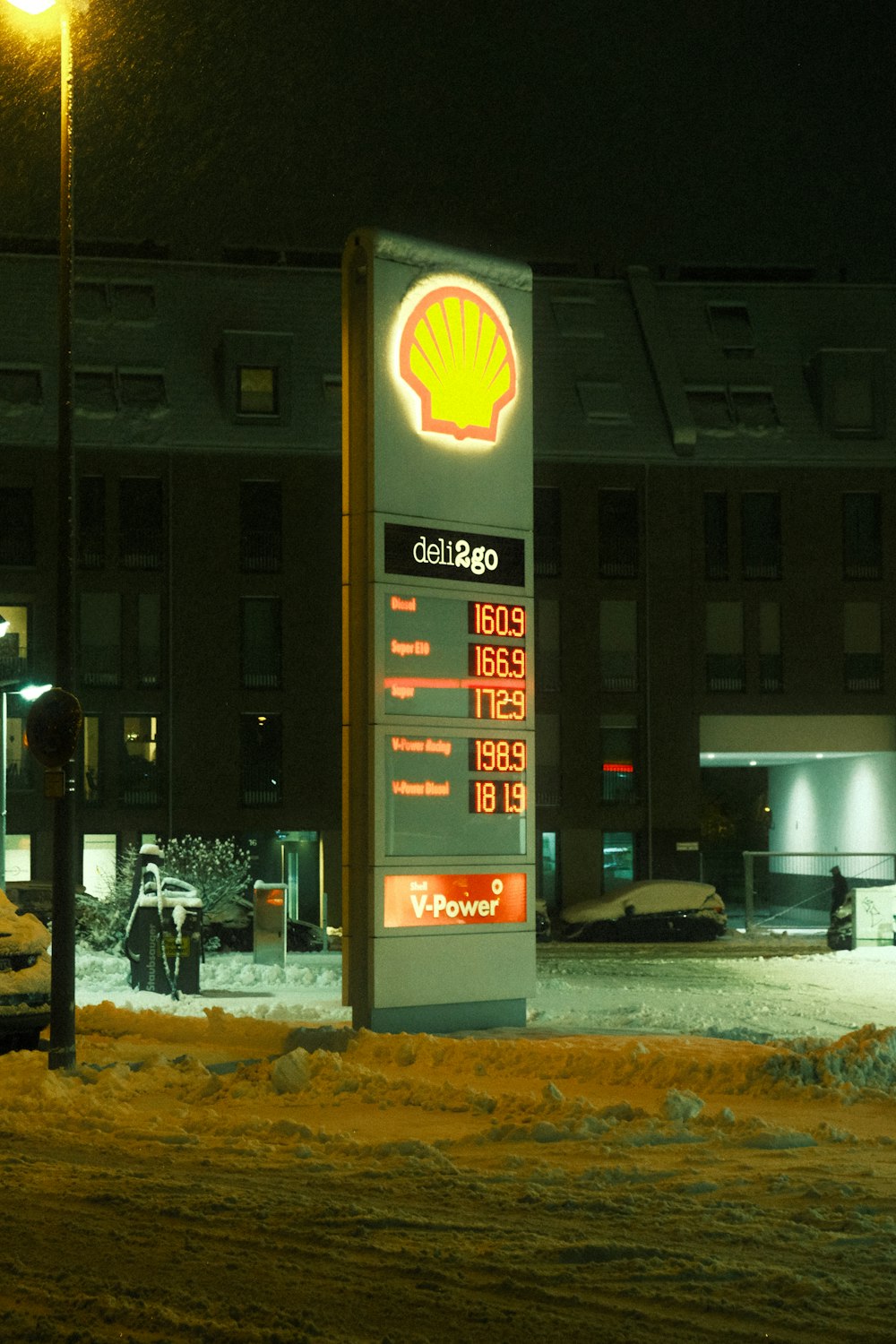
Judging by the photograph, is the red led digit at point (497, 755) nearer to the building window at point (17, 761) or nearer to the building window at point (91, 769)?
the building window at point (91, 769)

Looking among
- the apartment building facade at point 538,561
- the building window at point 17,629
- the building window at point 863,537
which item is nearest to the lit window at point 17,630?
the building window at point 17,629

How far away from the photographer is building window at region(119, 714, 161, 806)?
1764 inches

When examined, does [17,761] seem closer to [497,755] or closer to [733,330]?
[733,330]

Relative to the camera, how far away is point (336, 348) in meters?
47.2

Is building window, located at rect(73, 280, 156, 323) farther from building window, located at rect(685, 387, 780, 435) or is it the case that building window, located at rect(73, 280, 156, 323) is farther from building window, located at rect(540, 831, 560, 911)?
building window, located at rect(540, 831, 560, 911)

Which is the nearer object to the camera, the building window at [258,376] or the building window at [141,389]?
the building window at [141,389]

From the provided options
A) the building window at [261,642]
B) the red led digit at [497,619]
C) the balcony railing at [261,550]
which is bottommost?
the red led digit at [497,619]

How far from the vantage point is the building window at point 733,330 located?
4903cm

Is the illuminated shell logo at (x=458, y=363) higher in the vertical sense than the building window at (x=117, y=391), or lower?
lower

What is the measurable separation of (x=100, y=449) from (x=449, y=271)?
2984cm

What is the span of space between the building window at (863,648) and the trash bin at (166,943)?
30.1 m

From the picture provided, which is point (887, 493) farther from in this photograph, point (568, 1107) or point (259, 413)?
point (568, 1107)

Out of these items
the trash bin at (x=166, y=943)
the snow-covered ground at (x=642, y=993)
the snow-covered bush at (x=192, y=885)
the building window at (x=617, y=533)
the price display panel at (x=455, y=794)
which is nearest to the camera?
the price display panel at (x=455, y=794)

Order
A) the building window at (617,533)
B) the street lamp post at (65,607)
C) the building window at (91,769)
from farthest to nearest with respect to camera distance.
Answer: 1. the building window at (617,533)
2. the building window at (91,769)
3. the street lamp post at (65,607)
